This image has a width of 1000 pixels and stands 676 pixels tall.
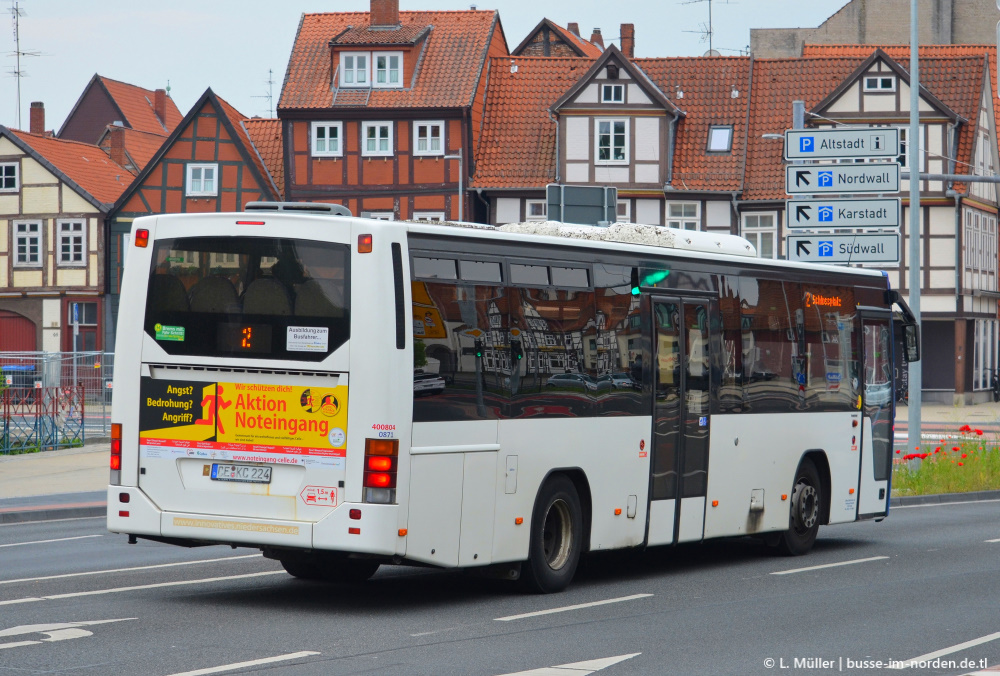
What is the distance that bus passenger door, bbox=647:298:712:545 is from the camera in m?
12.8

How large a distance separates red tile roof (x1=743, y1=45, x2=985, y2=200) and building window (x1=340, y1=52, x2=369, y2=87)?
14052mm

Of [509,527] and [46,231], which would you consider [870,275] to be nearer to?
[509,527]

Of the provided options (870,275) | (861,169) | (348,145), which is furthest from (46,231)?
(870,275)

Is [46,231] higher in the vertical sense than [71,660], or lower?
higher

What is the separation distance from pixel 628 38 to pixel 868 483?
52.1m

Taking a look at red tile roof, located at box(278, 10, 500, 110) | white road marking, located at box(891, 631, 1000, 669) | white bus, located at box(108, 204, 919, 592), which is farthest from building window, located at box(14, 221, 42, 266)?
white road marking, located at box(891, 631, 1000, 669)

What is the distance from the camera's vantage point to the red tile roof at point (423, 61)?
54375 mm

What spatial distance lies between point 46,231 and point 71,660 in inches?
2110

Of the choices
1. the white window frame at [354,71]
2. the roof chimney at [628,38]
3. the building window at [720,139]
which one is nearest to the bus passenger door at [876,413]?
the building window at [720,139]

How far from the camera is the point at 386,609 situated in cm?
1070

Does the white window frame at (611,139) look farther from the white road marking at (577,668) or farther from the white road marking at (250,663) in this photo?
the white road marking at (250,663)

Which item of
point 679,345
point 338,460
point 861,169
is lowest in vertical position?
point 338,460

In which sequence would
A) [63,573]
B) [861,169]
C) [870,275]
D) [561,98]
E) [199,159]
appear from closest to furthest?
[63,573], [870,275], [861,169], [561,98], [199,159]

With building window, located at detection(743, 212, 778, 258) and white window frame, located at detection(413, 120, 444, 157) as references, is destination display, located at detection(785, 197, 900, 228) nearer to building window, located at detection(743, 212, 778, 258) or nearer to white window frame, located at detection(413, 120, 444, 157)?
building window, located at detection(743, 212, 778, 258)
